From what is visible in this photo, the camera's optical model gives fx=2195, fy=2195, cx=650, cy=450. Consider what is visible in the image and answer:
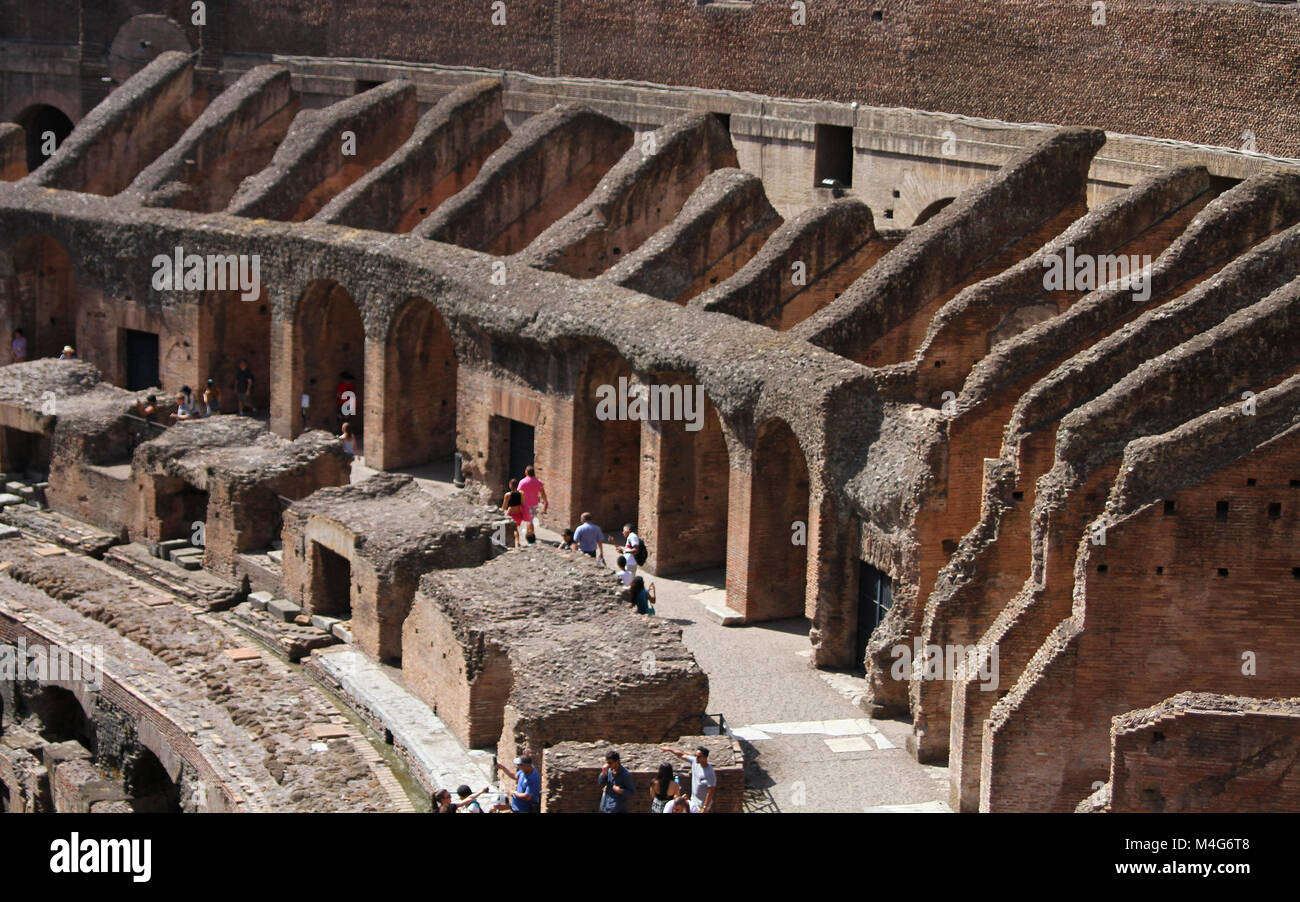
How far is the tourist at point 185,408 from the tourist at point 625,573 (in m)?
9.82

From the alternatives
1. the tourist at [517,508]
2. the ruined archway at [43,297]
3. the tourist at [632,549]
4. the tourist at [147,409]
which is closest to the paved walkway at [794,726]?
the tourist at [632,549]

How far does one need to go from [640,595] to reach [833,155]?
10981mm

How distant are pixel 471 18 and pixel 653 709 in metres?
21.0

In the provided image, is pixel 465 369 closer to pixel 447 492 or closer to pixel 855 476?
pixel 447 492

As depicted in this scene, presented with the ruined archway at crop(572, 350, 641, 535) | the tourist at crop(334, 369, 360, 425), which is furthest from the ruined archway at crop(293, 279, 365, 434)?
the ruined archway at crop(572, 350, 641, 535)

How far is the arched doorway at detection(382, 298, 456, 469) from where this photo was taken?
33031mm

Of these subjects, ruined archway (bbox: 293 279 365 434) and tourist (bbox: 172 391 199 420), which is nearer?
tourist (bbox: 172 391 199 420)

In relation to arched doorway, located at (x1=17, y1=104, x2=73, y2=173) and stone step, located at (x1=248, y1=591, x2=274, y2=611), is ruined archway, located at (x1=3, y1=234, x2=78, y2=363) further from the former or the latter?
stone step, located at (x1=248, y1=591, x2=274, y2=611)

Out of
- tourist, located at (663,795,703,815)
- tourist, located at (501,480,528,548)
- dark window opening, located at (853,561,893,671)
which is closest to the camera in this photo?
tourist, located at (663,795,703,815)

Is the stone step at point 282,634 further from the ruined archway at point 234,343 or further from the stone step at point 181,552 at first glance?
the ruined archway at point 234,343

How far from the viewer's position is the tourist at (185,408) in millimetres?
33481

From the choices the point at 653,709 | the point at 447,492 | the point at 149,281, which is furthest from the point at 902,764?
the point at 149,281

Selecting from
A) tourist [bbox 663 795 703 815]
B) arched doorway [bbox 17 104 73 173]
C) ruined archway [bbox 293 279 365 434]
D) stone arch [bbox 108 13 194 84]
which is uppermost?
stone arch [bbox 108 13 194 84]

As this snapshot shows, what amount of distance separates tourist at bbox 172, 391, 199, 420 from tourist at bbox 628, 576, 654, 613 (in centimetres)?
1094
